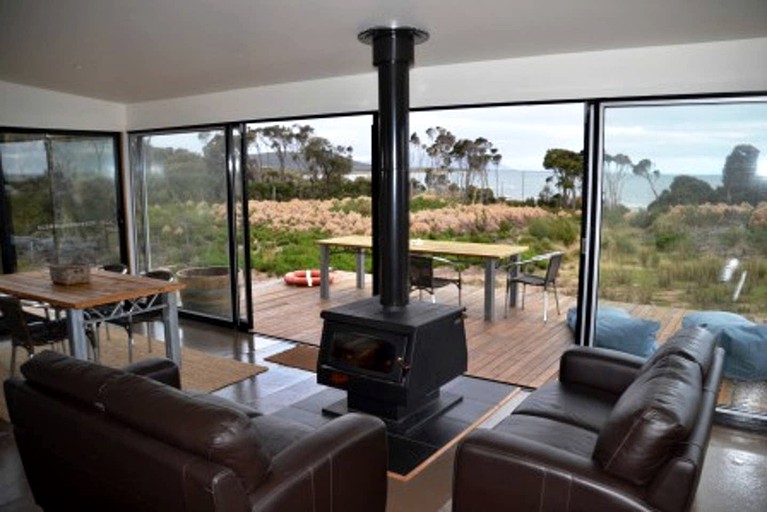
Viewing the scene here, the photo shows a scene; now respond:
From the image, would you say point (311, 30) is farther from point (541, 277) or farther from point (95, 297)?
point (541, 277)

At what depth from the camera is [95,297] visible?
396 centimetres

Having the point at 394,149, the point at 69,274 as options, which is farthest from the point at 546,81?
the point at 69,274

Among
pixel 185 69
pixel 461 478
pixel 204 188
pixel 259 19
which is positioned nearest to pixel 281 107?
pixel 185 69

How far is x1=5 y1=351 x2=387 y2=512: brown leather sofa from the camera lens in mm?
1799

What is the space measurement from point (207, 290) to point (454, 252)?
8.73 ft

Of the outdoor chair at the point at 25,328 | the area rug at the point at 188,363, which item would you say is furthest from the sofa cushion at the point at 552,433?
the outdoor chair at the point at 25,328

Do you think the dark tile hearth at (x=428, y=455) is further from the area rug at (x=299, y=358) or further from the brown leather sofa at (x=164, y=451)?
the brown leather sofa at (x=164, y=451)

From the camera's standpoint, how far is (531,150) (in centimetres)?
729

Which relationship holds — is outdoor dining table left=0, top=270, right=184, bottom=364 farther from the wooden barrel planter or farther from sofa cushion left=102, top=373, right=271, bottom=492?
sofa cushion left=102, top=373, right=271, bottom=492

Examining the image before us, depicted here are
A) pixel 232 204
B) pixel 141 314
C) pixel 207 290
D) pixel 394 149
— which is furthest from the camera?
pixel 207 290

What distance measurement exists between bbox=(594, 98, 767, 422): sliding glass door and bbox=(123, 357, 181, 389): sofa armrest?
2856 millimetres

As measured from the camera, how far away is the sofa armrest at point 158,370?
116 inches

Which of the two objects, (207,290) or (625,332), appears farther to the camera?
(207,290)

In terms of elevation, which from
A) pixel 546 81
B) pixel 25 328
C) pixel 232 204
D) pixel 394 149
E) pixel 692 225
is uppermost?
pixel 546 81
